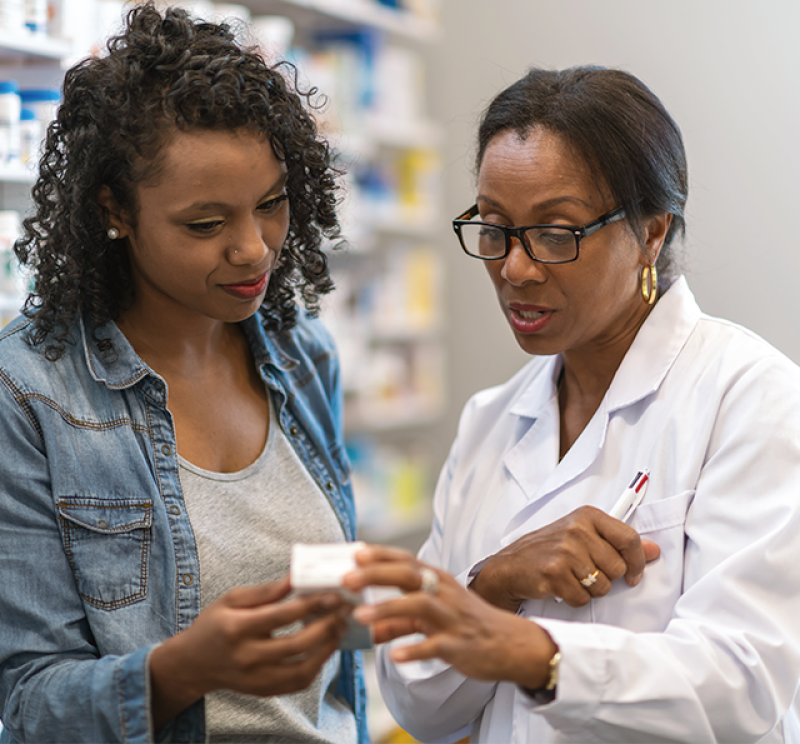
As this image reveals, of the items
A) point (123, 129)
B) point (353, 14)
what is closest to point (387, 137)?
point (353, 14)

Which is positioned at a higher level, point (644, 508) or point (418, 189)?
point (418, 189)

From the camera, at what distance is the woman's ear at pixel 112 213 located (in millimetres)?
1242

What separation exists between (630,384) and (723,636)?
0.42 metres

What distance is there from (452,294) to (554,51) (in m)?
1.20

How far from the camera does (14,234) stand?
5.89ft

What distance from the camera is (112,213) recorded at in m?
1.26

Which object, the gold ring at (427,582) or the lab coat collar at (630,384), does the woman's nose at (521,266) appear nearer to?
the lab coat collar at (630,384)

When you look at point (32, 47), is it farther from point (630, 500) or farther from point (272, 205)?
point (630, 500)

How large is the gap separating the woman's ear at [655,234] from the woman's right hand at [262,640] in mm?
784

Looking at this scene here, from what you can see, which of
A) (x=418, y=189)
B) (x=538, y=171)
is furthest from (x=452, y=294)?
(x=538, y=171)

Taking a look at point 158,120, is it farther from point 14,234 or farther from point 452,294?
point 452,294

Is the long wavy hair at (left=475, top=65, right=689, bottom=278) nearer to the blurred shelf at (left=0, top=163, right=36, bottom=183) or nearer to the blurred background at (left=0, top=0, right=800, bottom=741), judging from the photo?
the blurred shelf at (left=0, top=163, right=36, bottom=183)

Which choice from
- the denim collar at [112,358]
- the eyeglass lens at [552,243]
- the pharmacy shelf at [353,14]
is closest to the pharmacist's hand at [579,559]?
the eyeglass lens at [552,243]

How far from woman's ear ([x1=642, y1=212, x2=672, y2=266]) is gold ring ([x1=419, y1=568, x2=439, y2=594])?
687mm
